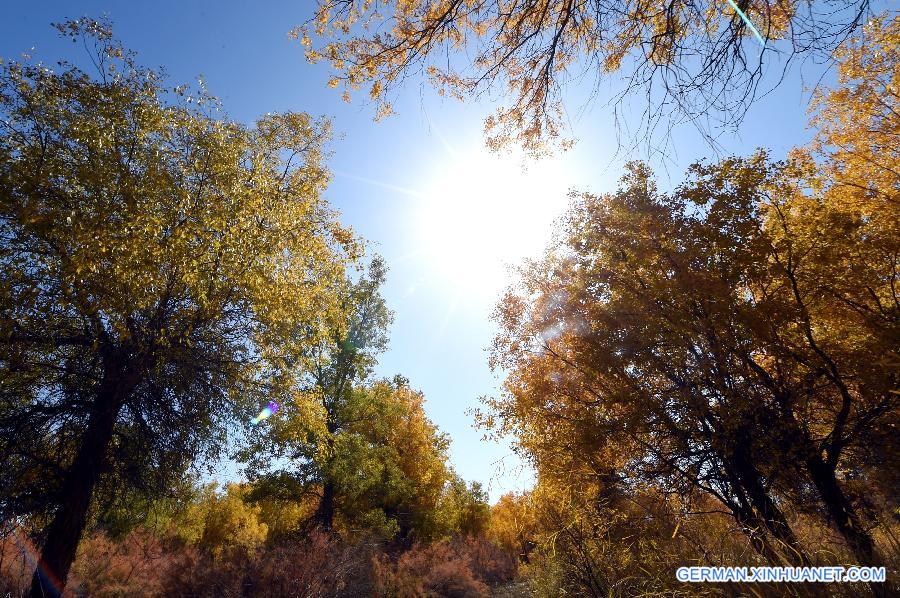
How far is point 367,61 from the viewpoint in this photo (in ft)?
11.6

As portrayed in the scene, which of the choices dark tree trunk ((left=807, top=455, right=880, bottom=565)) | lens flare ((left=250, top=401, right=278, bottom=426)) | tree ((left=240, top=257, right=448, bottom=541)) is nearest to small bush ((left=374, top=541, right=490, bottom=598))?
tree ((left=240, top=257, right=448, bottom=541))

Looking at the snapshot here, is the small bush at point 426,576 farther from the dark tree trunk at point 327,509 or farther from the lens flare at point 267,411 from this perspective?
the lens flare at point 267,411

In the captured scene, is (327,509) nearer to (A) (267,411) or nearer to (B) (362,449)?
(B) (362,449)

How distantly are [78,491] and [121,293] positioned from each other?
11.5ft

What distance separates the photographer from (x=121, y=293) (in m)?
5.76

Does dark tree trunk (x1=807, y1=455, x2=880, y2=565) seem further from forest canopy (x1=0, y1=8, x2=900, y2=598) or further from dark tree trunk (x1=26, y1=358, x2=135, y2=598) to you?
dark tree trunk (x1=26, y1=358, x2=135, y2=598)

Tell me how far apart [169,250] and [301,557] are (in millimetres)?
9337

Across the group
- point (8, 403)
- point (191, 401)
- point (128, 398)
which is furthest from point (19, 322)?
point (191, 401)

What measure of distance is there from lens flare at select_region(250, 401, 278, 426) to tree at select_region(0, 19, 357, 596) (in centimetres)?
22

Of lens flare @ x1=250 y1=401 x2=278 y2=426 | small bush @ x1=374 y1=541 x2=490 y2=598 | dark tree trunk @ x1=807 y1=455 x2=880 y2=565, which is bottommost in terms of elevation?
small bush @ x1=374 y1=541 x2=490 y2=598

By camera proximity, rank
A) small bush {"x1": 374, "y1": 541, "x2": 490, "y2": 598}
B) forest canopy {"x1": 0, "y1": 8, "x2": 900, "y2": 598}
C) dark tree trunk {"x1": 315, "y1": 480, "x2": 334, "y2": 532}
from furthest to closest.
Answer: dark tree trunk {"x1": 315, "y1": 480, "x2": 334, "y2": 532}
small bush {"x1": 374, "y1": 541, "x2": 490, "y2": 598}
forest canopy {"x1": 0, "y1": 8, "x2": 900, "y2": 598}

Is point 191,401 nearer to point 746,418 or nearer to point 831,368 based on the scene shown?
point 746,418

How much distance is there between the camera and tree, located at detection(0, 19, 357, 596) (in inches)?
223

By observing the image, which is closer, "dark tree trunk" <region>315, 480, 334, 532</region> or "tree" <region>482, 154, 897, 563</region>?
"tree" <region>482, 154, 897, 563</region>
